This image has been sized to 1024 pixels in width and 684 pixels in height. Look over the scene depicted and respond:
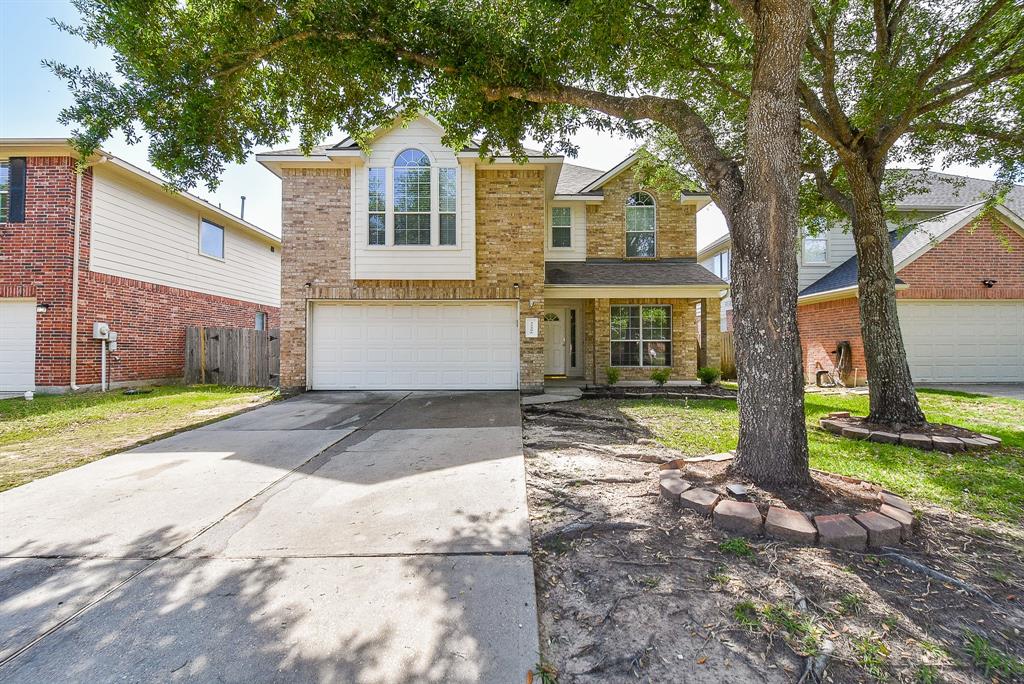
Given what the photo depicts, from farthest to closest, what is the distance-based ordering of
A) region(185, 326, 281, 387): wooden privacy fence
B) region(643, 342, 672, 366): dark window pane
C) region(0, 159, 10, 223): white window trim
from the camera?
region(185, 326, 281, 387): wooden privacy fence → region(643, 342, 672, 366): dark window pane → region(0, 159, 10, 223): white window trim

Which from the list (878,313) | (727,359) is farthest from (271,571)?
(727,359)

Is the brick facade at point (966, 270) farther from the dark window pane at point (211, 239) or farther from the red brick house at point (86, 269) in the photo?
the dark window pane at point (211, 239)

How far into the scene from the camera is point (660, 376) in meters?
11.1

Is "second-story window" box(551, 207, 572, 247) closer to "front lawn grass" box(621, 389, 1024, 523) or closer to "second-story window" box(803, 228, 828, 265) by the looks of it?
"front lawn grass" box(621, 389, 1024, 523)

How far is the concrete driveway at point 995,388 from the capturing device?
30.7 ft

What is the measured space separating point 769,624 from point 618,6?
563 cm

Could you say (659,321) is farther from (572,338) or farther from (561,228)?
(561,228)

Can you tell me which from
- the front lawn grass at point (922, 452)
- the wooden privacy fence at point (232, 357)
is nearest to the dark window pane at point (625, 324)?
the front lawn grass at point (922, 452)

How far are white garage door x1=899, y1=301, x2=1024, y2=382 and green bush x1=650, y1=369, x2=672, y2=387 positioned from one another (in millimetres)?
6525

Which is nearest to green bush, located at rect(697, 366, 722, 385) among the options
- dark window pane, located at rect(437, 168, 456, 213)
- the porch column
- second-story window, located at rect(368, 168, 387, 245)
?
the porch column

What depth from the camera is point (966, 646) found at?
1.84 m

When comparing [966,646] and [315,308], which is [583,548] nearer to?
[966,646]

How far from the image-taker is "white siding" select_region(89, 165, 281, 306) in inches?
400

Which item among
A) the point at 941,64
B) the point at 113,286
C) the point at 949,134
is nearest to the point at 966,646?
the point at 941,64
